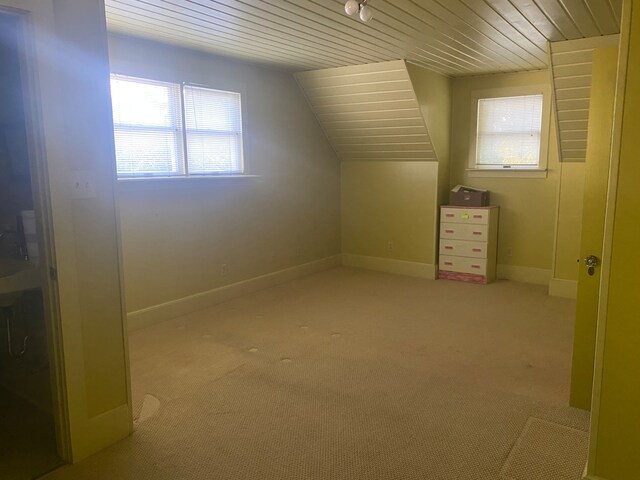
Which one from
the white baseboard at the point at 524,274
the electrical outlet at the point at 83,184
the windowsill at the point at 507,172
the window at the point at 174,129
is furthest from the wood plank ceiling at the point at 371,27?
the white baseboard at the point at 524,274

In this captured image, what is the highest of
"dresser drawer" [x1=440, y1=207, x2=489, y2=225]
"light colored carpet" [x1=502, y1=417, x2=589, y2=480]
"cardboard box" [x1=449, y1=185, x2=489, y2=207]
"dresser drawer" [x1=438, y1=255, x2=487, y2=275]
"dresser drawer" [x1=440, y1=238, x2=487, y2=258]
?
"cardboard box" [x1=449, y1=185, x2=489, y2=207]

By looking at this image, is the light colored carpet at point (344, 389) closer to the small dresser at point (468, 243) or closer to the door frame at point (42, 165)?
the door frame at point (42, 165)

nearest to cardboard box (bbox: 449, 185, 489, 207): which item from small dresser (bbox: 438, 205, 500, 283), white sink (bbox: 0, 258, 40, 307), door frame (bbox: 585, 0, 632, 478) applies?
small dresser (bbox: 438, 205, 500, 283)

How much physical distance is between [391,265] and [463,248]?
94cm

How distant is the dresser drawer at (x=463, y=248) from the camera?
5.40 m

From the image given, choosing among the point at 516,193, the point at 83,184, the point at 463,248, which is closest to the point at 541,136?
the point at 516,193

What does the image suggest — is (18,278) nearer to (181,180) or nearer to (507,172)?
(181,180)

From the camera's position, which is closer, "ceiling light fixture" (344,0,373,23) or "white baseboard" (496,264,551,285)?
"ceiling light fixture" (344,0,373,23)

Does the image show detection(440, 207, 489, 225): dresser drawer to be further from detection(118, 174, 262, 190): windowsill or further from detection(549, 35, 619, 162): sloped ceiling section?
detection(118, 174, 262, 190): windowsill

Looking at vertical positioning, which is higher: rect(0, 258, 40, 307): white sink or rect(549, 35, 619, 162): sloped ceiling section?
rect(549, 35, 619, 162): sloped ceiling section

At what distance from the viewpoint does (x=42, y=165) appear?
6.70 feet

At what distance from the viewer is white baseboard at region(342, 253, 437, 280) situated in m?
5.78

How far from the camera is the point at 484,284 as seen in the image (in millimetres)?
5414

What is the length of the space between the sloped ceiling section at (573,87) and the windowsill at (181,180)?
287 centimetres
